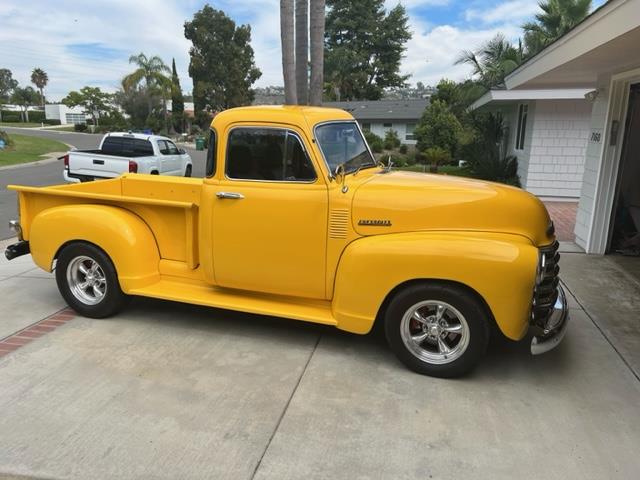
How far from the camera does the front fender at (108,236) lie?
485 cm

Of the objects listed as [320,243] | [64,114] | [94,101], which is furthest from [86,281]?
[64,114]

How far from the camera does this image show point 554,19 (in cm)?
2286

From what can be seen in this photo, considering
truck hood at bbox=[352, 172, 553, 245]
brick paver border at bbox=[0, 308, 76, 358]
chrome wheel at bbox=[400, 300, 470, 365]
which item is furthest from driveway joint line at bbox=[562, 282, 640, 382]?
brick paver border at bbox=[0, 308, 76, 358]

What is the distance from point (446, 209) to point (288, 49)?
597cm

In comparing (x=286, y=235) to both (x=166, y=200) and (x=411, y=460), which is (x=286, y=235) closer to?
(x=166, y=200)

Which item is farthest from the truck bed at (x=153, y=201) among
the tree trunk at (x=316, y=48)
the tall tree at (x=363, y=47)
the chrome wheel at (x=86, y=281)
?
the tall tree at (x=363, y=47)

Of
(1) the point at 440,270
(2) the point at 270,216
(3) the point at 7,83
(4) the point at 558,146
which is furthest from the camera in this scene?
(3) the point at 7,83

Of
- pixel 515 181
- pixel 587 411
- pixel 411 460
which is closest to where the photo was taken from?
pixel 411 460

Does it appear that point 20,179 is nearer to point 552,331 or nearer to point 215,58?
point 552,331

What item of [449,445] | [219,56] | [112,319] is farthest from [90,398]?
[219,56]

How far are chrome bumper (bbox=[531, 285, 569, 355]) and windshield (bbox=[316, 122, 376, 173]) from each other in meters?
2.04

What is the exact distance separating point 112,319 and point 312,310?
7.05 feet

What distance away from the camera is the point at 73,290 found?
517cm

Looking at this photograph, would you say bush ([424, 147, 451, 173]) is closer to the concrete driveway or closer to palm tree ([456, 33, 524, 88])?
palm tree ([456, 33, 524, 88])
